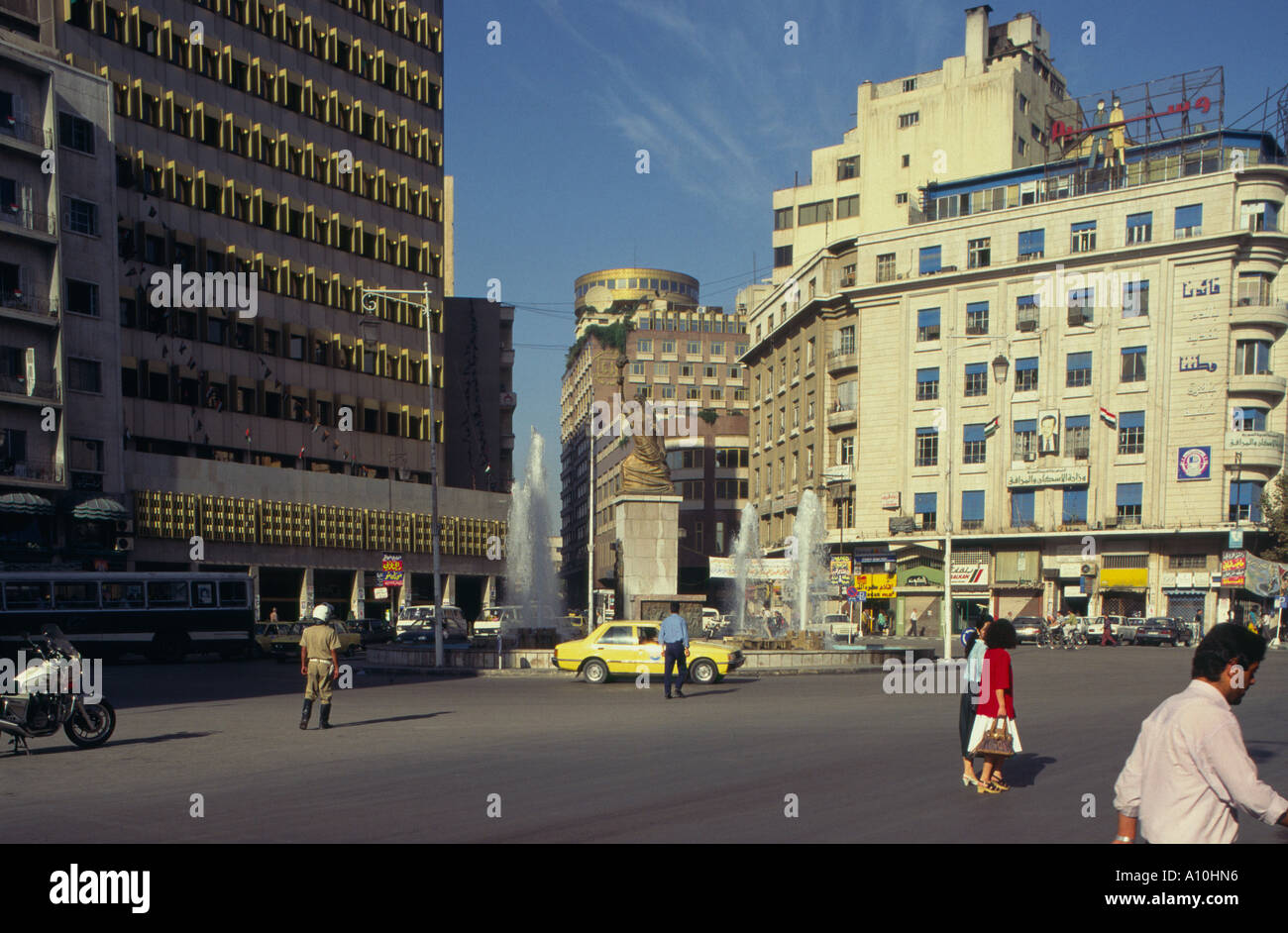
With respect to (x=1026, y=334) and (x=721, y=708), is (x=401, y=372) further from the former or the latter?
(x=721, y=708)

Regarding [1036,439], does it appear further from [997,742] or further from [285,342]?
[997,742]

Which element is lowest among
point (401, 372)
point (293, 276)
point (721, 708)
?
point (721, 708)

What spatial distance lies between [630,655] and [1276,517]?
41.9m

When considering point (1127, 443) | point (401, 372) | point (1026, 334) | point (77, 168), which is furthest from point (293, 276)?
point (1127, 443)

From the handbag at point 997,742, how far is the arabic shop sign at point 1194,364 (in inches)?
2129

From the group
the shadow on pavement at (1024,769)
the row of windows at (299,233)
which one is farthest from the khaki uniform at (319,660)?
the row of windows at (299,233)

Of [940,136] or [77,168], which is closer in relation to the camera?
[77,168]

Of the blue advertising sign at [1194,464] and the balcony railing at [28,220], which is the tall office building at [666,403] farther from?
the balcony railing at [28,220]

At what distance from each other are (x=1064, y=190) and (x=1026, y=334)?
873 centimetres

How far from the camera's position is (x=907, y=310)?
6788cm

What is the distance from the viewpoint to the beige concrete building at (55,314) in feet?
143

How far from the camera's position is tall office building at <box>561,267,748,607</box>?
97.1m

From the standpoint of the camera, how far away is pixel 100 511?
45188mm

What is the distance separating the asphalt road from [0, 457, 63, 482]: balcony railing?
25.4 meters
